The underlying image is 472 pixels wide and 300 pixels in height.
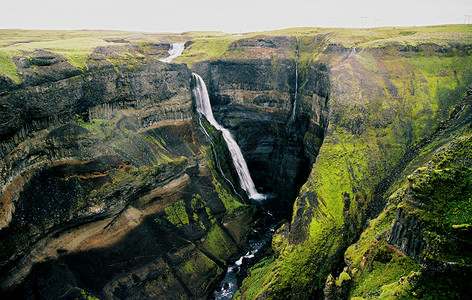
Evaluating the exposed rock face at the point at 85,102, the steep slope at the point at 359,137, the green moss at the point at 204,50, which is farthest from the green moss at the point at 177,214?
the green moss at the point at 204,50

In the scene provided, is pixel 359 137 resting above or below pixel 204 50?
below

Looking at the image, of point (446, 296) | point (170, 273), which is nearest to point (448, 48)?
point (446, 296)

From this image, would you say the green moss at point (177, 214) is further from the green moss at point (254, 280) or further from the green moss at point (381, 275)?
the green moss at point (381, 275)

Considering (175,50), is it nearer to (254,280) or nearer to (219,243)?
(219,243)

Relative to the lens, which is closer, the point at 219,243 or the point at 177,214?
the point at 177,214

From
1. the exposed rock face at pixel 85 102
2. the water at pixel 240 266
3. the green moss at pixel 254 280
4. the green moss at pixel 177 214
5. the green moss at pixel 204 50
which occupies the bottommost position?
the water at pixel 240 266

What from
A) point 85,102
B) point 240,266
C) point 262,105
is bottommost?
point 240,266

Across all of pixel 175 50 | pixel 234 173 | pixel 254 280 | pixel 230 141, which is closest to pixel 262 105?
pixel 230 141
